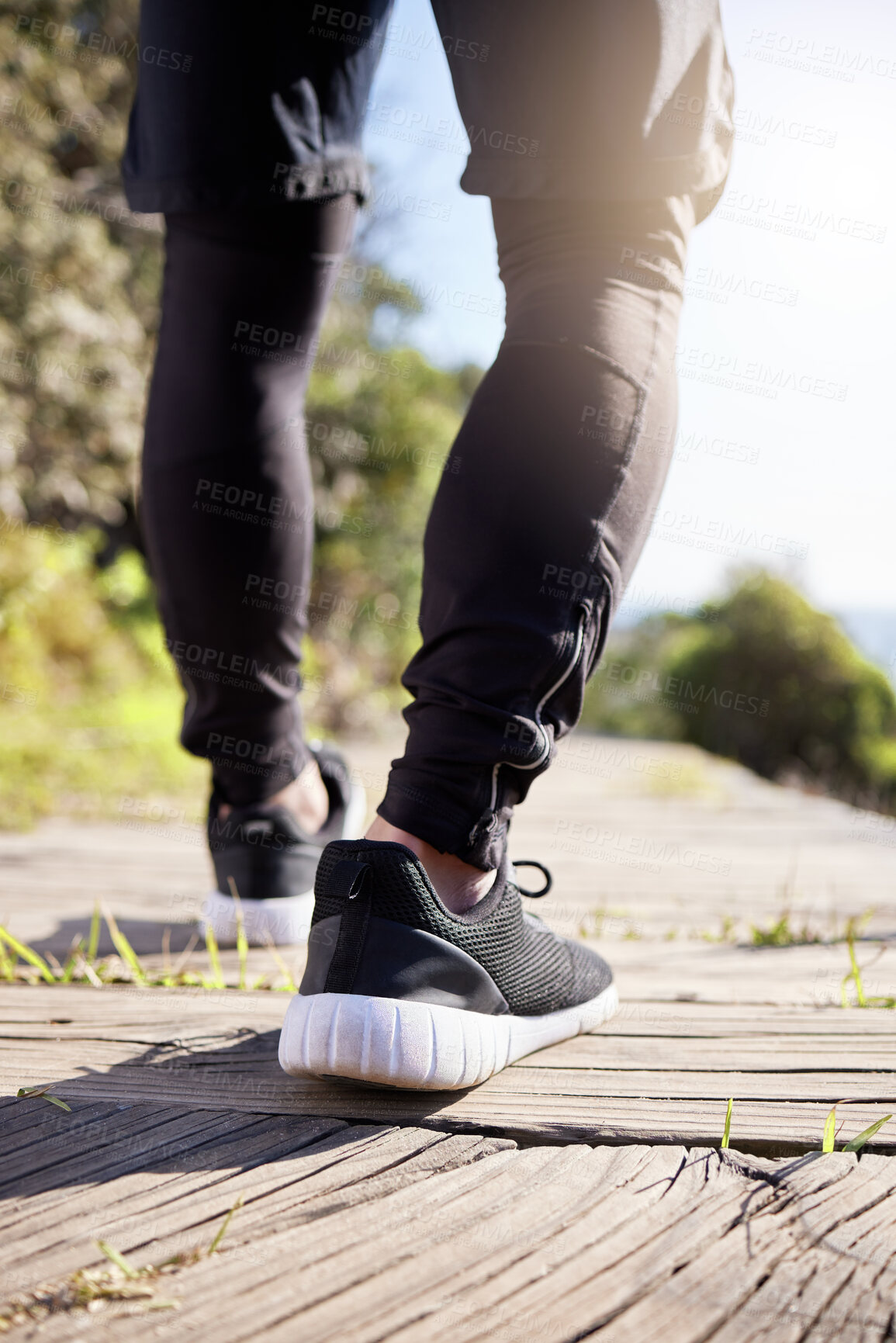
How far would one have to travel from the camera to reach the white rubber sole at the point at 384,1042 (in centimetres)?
81

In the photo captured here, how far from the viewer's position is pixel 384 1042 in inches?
32.1

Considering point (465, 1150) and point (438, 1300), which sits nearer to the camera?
point (438, 1300)

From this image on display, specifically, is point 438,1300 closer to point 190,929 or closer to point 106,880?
point 190,929

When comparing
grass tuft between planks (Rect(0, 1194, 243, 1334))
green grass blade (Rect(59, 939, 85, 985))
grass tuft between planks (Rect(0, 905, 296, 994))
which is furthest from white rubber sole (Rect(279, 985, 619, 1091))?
green grass blade (Rect(59, 939, 85, 985))

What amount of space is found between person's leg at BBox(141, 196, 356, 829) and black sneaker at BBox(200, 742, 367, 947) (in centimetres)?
4

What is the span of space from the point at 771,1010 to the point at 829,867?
1332mm

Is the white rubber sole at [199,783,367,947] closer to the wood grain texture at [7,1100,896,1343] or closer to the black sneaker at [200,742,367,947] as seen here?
the black sneaker at [200,742,367,947]

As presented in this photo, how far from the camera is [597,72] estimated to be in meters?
0.91

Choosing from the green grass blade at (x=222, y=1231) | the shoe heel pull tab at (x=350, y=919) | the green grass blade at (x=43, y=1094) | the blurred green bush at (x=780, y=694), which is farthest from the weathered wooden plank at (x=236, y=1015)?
the blurred green bush at (x=780, y=694)

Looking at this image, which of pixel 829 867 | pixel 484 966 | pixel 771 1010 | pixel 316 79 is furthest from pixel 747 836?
pixel 316 79

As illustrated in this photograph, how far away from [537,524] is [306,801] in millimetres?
778

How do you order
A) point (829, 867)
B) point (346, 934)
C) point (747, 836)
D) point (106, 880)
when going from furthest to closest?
point (747, 836), point (829, 867), point (106, 880), point (346, 934)

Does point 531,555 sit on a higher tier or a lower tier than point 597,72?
lower

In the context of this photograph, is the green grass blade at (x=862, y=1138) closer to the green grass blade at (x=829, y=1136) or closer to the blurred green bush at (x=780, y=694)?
the green grass blade at (x=829, y=1136)
